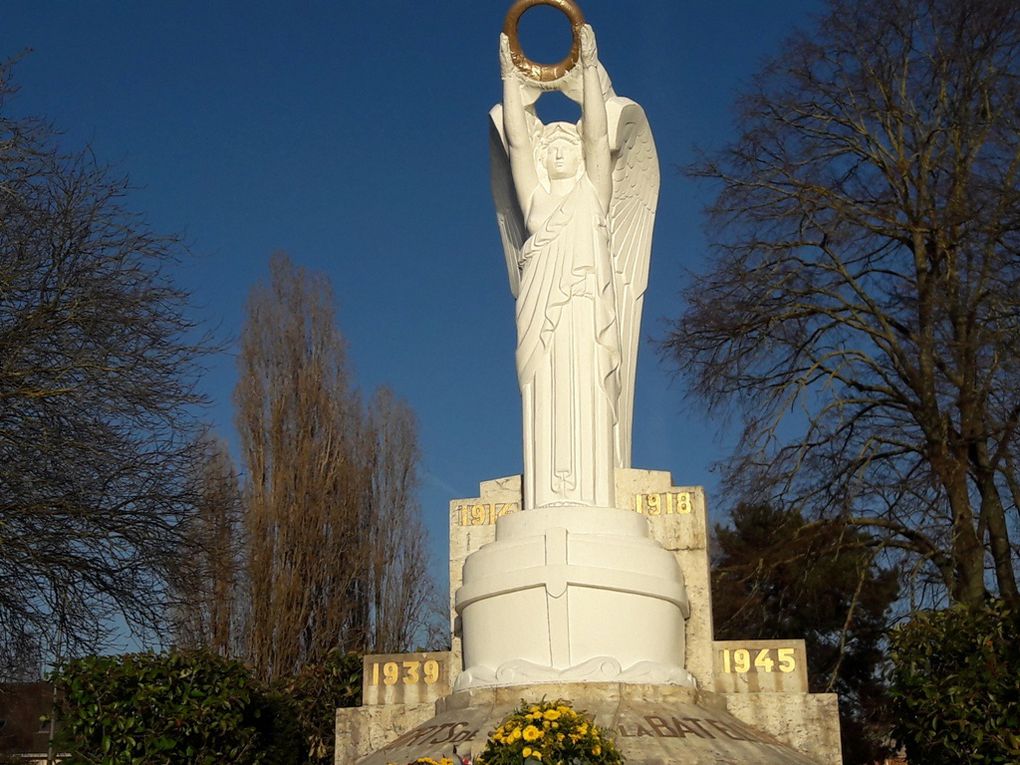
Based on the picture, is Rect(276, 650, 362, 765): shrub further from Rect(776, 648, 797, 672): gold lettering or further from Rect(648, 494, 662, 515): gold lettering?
Rect(776, 648, 797, 672): gold lettering

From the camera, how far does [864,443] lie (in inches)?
593

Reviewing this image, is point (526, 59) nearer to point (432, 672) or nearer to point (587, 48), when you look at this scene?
point (587, 48)

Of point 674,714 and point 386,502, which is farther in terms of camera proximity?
point 386,502

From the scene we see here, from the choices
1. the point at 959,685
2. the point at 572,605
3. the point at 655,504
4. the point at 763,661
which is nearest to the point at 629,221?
the point at 655,504

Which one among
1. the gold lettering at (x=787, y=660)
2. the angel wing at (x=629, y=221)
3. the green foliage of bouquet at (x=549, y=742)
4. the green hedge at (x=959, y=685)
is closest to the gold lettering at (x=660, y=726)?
the green foliage of bouquet at (x=549, y=742)

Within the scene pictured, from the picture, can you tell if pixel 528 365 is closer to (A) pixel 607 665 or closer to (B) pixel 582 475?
(B) pixel 582 475

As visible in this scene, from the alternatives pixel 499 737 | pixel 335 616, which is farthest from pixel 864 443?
pixel 335 616

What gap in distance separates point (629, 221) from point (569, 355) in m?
1.94

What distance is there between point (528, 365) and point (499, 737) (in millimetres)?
4560

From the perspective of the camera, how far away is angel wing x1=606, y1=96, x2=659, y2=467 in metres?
11.9

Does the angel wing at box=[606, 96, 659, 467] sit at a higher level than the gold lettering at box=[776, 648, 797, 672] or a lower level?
higher

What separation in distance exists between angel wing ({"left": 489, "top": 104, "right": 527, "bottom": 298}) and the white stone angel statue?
41 millimetres

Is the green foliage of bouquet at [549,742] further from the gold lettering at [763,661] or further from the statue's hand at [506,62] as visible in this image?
the statue's hand at [506,62]

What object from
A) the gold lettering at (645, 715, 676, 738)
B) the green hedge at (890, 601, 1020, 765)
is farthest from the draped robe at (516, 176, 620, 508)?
the green hedge at (890, 601, 1020, 765)
